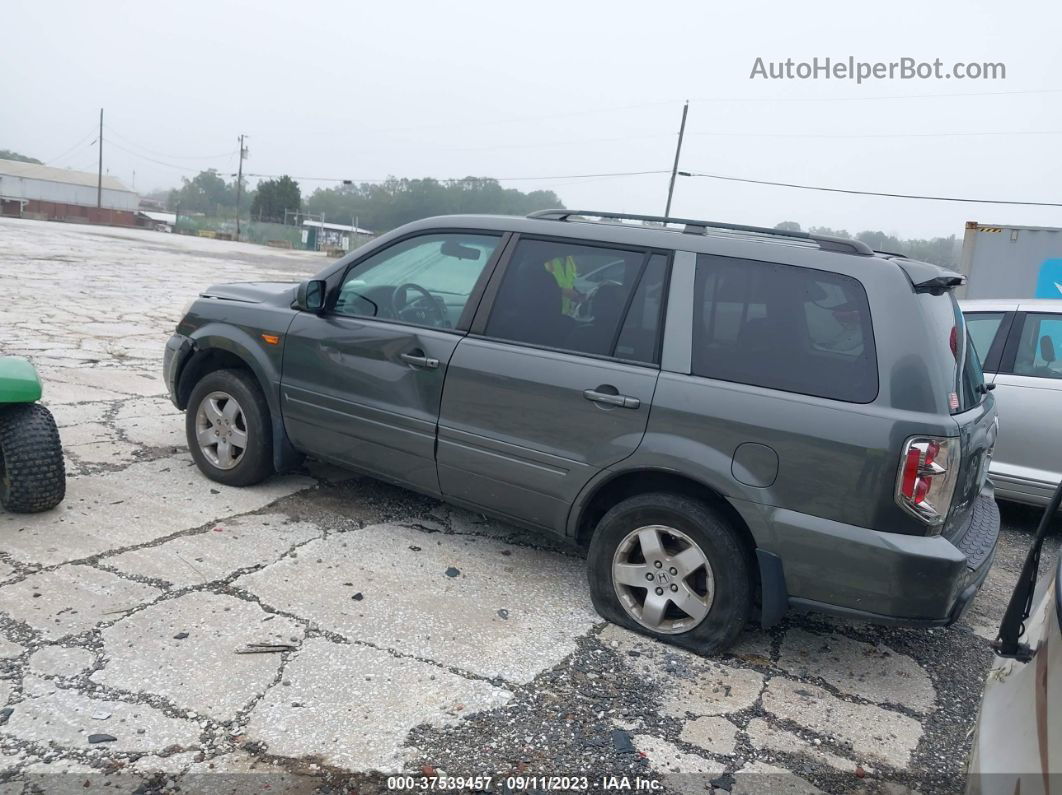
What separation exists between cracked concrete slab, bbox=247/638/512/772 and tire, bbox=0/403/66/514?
1.92 m

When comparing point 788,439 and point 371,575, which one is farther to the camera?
point 371,575

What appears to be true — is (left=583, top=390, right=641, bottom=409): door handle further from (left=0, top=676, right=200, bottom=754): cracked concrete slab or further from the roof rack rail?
(left=0, top=676, right=200, bottom=754): cracked concrete slab

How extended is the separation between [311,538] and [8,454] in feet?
5.12

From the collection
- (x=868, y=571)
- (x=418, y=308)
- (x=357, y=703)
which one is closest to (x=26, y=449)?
(x=418, y=308)

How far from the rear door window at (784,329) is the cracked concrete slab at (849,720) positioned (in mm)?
1203

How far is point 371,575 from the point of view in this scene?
3.97 metres

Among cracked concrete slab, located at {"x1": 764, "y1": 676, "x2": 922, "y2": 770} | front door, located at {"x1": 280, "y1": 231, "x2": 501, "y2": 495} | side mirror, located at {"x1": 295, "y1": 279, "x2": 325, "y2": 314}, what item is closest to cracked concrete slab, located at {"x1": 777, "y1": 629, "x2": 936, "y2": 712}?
cracked concrete slab, located at {"x1": 764, "y1": 676, "x2": 922, "y2": 770}

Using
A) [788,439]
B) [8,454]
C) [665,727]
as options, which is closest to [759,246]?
[788,439]

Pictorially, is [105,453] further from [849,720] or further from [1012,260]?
[1012,260]

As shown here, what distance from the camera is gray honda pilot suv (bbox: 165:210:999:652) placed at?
305cm

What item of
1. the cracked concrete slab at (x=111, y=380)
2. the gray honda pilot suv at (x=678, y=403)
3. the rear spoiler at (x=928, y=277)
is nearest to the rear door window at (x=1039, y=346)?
the gray honda pilot suv at (x=678, y=403)

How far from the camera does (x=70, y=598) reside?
11.4ft

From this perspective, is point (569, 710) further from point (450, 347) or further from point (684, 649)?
point (450, 347)

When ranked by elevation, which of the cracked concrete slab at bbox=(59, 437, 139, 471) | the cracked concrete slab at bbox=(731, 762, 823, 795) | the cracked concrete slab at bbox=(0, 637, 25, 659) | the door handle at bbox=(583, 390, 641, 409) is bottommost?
the cracked concrete slab at bbox=(731, 762, 823, 795)
